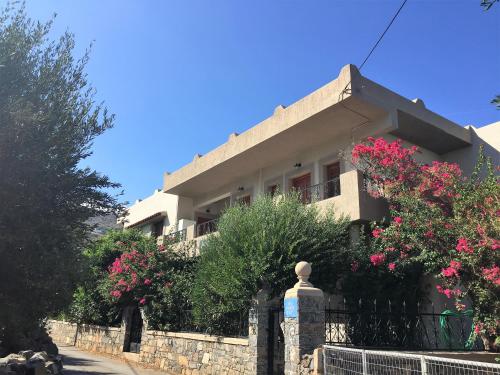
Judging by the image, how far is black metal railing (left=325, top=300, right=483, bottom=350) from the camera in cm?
905

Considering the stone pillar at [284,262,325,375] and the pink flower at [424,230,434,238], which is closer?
the stone pillar at [284,262,325,375]

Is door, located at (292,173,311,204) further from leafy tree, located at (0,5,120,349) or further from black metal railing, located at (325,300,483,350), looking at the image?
leafy tree, located at (0,5,120,349)

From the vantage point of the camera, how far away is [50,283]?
6559mm

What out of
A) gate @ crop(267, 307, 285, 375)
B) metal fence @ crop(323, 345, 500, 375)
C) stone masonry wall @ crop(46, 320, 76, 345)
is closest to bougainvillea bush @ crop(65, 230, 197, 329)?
stone masonry wall @ crop(46, 320, 76, 345)

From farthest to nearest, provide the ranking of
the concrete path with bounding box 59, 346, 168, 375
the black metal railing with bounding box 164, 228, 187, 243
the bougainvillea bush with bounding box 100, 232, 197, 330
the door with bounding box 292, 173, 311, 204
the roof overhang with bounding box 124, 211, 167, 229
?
the roof overhang with bounding box 124, 211, 167, 229 < the black metal railing with bounding box 164, 228, 187, 243 < the door with bounding box 292, 173, 311, 204 < the bougainvillea bush with bounding box 100, 232, 197, 330 < the concrete path with bounding box 59, 346, 168, 375

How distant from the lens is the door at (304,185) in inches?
579


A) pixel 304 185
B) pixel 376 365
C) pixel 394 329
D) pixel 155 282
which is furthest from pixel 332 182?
pixel 376 365

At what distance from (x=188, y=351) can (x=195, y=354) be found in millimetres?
397

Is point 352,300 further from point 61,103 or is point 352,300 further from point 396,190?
point 61,103

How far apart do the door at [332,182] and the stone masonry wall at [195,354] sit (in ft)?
19.2

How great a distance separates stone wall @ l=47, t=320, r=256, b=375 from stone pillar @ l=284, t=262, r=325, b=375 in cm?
177

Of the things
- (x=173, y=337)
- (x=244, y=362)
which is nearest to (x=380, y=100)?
(x=244, y=362)

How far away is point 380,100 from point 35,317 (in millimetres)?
9635

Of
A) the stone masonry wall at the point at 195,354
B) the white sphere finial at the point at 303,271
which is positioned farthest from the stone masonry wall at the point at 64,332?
the white sphere finial at the point at 303,271
